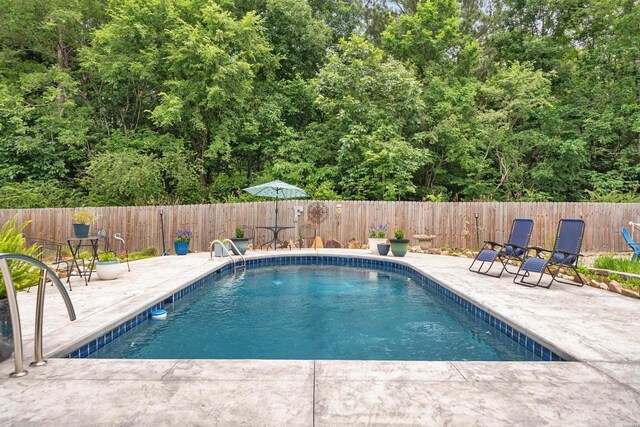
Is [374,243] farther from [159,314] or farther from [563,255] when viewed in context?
[159,314]

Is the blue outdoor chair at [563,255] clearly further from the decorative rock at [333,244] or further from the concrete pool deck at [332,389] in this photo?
the decorative rock at [333,244]

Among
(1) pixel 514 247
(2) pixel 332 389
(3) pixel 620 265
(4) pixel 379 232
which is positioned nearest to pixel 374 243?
(4) pixel 379 232

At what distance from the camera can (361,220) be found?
11.6 metres

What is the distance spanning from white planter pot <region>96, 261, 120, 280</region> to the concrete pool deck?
237 cm

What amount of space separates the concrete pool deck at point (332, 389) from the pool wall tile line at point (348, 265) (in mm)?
105

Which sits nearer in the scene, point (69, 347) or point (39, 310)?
point (39, 310)

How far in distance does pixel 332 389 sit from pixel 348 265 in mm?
7000

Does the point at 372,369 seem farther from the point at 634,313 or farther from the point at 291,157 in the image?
the point at 291,157

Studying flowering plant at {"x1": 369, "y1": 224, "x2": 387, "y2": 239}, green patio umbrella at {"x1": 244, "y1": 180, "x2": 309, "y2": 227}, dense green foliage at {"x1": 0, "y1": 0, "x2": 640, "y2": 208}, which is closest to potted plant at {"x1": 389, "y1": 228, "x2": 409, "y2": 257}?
flowering plant at {"x1": 369, "y1": 224, "x2": 387, "y2": 239}

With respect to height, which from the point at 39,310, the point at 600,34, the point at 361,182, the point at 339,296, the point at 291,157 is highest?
the point at 600,34

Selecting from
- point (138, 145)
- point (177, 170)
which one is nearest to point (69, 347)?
point (177, 170)

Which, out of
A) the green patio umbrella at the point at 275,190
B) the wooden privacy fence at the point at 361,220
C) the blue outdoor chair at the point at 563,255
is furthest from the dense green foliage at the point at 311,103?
the blue outdoor chair at the point at 563,255

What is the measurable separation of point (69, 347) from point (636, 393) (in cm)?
391

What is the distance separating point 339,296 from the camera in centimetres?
598
